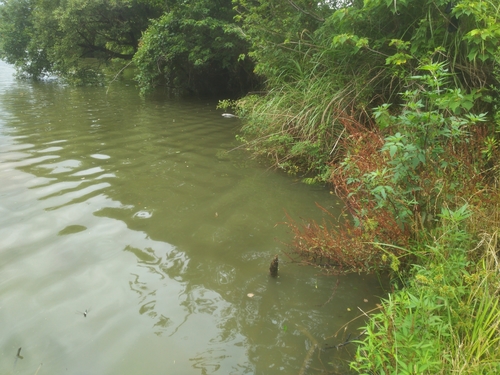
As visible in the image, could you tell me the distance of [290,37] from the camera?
597 centimetres

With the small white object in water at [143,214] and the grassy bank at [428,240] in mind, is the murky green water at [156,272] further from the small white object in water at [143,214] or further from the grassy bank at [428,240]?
the grassy bank at [428,240]

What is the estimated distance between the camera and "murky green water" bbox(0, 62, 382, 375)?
2.36 m

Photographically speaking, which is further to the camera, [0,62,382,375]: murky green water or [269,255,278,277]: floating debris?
[269,255,278,277]: floating debris

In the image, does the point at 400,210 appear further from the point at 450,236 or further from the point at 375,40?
the point at 375,40

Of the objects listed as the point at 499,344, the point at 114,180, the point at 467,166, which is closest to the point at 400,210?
the point at 467,166

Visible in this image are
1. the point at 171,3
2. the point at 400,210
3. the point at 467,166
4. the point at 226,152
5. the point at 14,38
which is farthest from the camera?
the point at 14,38

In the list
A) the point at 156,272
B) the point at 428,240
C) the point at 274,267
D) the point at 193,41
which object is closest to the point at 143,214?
the point at 156,272

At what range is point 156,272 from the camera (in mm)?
3121

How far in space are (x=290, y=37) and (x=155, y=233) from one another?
4066 millimetres

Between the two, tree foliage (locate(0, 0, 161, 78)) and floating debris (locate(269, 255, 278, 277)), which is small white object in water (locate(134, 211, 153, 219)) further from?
tree foliage (locate(0, 0, 161, 78))

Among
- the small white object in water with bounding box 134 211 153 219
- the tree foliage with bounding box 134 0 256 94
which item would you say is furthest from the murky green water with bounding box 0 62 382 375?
the tree foliage with bounding box 134 0 256 94

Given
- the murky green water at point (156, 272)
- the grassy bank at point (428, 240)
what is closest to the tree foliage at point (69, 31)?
the murky green water at point (156, 272)

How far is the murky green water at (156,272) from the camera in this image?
2361 millimetres

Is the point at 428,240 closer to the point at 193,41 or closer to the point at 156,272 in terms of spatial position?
the point at 156,272
